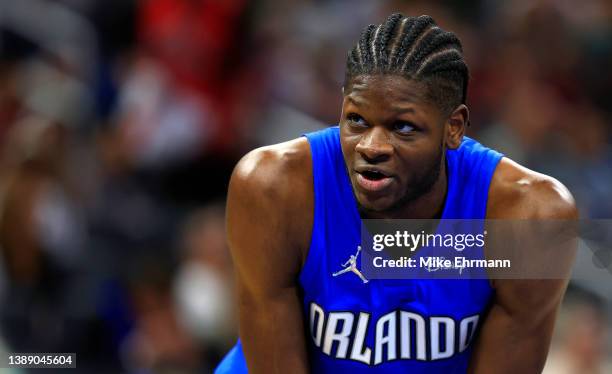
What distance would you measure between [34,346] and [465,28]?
316 centimetres

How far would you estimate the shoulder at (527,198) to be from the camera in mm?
2668

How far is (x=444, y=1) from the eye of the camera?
6.16m

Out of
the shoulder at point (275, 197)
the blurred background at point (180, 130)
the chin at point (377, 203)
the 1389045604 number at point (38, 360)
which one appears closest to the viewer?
the chin at point (377, 203)

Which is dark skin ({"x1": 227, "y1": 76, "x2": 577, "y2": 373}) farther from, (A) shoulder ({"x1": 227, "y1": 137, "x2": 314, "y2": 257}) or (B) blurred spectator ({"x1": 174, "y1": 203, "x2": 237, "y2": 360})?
(B) blurred spectator ({"x1": 174, "y1": 203, "x2": 237, "y2": 360})

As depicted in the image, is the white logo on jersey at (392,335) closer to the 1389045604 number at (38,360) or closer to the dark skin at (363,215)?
the dark skin at (363,215)

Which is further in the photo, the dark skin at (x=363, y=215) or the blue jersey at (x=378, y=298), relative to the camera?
the blue jersey at (x=378, y=298)

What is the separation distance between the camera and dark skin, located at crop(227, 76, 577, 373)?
2.64 metres

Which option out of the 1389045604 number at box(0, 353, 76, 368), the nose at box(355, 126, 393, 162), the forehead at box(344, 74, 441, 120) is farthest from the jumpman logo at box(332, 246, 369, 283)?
the 1389045604 number at box(0, 353, 76, 368)

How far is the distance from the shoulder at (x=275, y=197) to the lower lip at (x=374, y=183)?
0.24m

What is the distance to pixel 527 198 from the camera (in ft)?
8.80

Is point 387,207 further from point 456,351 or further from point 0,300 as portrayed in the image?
point 0,300

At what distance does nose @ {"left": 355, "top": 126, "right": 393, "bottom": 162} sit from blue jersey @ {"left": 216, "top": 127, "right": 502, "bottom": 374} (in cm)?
28

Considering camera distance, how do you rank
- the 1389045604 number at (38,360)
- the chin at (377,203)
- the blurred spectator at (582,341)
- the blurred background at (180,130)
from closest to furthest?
the chin at (377,203), the 1389045604 number at (38,360), the blurred spectator at (582,341), the blurred background at (180,130)

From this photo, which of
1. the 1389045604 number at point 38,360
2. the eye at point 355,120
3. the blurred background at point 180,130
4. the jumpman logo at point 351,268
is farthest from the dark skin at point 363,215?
the blurred background at point 180,130
